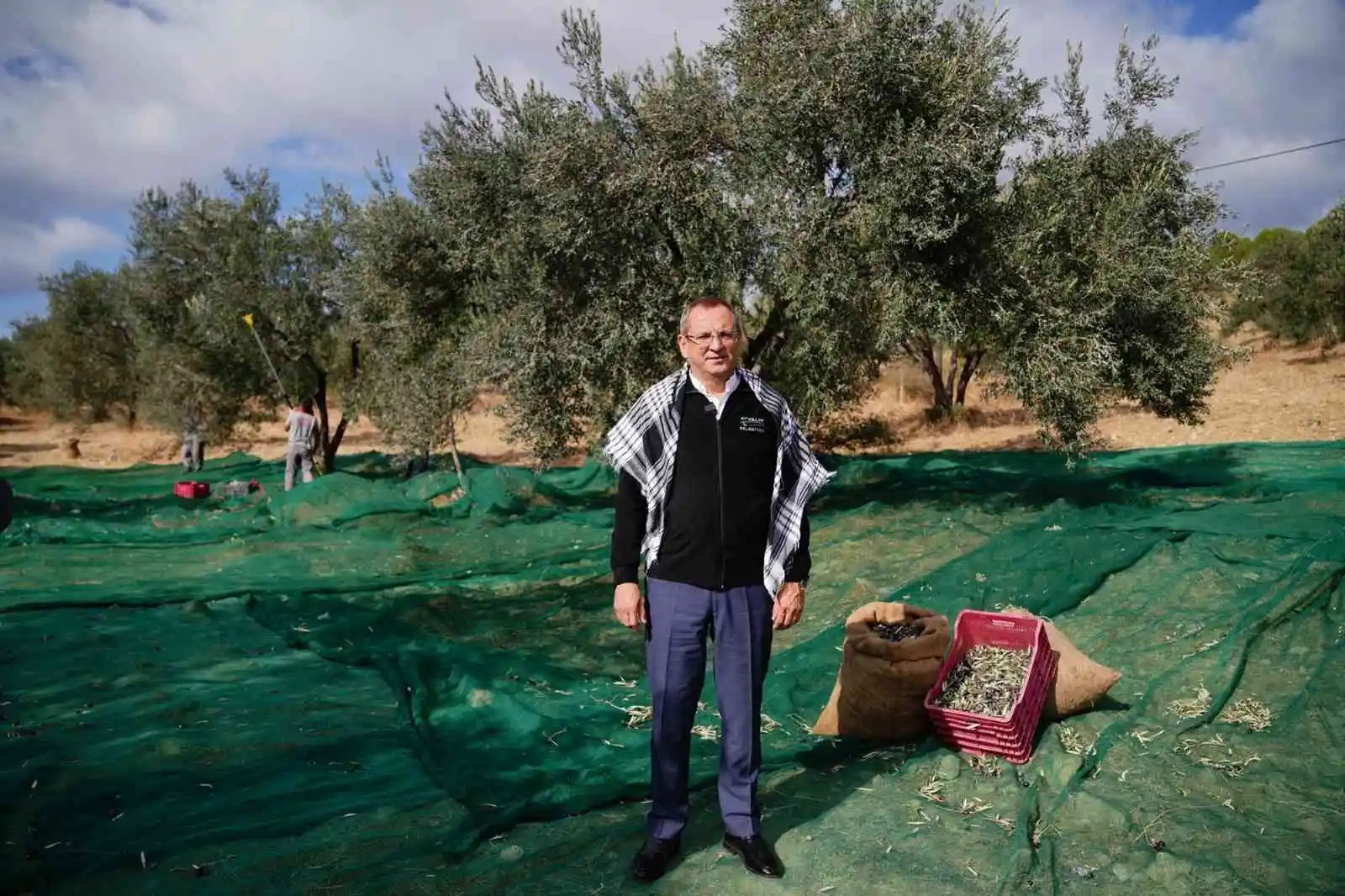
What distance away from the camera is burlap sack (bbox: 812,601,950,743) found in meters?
4.42

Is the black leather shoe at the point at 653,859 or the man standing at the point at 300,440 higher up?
the man standing at the point at 300,440

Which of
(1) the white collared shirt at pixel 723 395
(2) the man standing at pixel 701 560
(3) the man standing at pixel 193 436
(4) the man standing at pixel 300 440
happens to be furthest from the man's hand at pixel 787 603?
(3) the man standing at pixel 193 436

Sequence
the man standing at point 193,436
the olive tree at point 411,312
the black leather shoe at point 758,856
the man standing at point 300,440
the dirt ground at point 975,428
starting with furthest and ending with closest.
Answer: the dirt ground at point 975,428 < the man standing at point 193,436 < the man standing at point 300,440 < the olive tree at point 411,312 < the black leather shoe at point 758,856

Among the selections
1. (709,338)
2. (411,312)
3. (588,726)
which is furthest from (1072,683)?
(411,312)

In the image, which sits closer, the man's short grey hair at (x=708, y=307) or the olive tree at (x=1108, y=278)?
the man's short grey hair at (x=708, y=307)

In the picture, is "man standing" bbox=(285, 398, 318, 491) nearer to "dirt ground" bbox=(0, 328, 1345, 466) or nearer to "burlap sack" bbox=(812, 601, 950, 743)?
"dirt ground" bbox=(0, 328, 1345, 466)

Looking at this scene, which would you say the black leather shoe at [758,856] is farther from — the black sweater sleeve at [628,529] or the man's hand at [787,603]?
the black sweater sleeve at [628,529]

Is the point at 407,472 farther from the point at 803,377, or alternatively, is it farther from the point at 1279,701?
the point at 1279,701

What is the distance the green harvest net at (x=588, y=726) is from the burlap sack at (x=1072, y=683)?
4.6 inches

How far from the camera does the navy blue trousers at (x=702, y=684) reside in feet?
10.8

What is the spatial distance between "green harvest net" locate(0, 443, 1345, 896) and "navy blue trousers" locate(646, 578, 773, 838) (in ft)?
0.86

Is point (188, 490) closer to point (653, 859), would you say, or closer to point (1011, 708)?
point (653, 859)

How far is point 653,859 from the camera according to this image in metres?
3.30

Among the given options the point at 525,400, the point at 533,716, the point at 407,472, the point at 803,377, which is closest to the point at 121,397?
the point at 407,472
